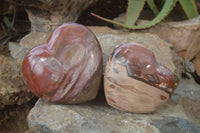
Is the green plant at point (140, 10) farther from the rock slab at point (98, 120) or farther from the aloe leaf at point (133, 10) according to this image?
the rock slab at point (98, 120)

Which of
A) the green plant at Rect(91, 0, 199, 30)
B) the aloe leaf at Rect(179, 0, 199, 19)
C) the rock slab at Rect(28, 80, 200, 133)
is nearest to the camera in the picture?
the rock slab at Rect(28, 80, 200, 133)

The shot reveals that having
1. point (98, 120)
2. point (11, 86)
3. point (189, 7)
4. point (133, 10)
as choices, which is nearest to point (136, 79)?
point (98, 120)

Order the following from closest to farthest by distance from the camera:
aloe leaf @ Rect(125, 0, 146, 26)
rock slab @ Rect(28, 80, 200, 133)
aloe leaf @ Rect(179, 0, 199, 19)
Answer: rock slab @ Rect(28, 80, 200, 133) < aloe leaf @ Rect(125, 0, 146, 26) < aloe leaf @ Rect(179, 0, 199, 19)

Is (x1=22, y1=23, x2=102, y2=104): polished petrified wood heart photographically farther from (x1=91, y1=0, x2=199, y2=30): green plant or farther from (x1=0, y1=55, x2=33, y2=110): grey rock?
(x1=0, y1=55, x2=33, y2=110): grey rock

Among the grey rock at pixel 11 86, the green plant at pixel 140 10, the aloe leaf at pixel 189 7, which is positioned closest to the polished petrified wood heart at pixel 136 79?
the green plant at pixel 140 10

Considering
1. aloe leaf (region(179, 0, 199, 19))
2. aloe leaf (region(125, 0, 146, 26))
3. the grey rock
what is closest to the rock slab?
the grey rock

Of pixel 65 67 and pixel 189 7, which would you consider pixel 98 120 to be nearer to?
pixel 65 67
